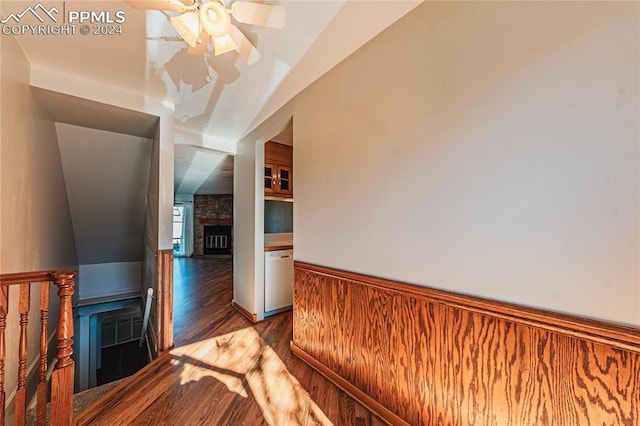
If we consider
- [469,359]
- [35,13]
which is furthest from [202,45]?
[469,359]

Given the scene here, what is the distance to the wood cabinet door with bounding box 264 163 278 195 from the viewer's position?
3465 millimetres

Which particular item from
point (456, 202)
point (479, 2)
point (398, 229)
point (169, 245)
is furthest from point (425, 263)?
point (169, 245)

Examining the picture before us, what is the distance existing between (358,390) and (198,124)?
3209 millimetres

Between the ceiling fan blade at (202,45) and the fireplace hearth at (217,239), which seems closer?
the ceiling fan blade at (202,45)

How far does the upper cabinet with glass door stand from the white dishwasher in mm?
874

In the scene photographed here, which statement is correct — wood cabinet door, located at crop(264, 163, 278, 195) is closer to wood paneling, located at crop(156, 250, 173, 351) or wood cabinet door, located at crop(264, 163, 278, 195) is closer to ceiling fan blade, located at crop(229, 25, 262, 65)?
wood paneling, located at crop(156, 250, 173, 351)

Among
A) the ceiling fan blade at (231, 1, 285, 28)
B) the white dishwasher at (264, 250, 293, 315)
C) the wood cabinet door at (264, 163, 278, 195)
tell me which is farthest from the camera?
the wood cabinet door at (264, 163, 278, 195)

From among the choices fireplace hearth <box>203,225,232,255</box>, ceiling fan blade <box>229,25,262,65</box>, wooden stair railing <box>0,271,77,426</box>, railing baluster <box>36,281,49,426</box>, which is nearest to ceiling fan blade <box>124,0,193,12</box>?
ceiling fan blade <box>229,25,262,65</box>

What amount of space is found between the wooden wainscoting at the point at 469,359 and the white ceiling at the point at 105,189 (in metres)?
3.24

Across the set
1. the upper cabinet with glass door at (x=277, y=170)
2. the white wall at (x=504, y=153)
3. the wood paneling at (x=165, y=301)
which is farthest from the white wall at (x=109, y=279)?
the white wall at (x=504, y=153)

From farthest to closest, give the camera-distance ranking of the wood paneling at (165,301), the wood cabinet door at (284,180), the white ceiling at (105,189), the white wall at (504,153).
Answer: the wood cabinet door at (284,180)
the white ceiling at (105,189)
the wood paneling at (165,301)
the white wall at (504,153)

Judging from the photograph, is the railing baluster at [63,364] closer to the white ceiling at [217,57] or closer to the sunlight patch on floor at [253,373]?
the sunlight patch on floor at [253,373]

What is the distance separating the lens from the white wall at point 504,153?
0.82 m

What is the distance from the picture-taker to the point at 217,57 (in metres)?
1.98
